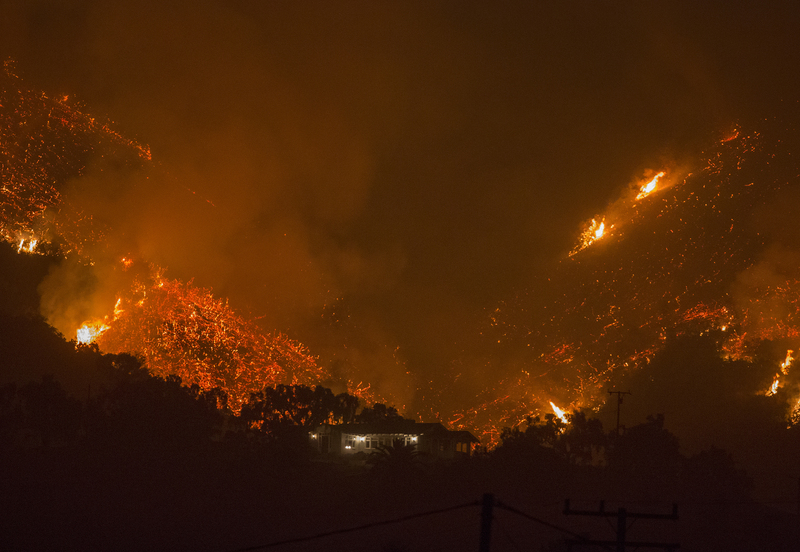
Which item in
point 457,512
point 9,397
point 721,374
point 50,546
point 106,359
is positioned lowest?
point 50,546

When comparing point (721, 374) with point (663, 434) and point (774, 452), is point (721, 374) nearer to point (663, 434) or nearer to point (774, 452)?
point (774, 452)

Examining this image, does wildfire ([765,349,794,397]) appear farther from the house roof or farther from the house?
the house roof

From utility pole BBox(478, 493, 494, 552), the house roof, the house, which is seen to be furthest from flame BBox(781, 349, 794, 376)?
utility pole BBox(478, 493, 494, 552)

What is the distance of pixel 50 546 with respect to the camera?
153 ft

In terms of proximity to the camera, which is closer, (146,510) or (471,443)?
(146,510)

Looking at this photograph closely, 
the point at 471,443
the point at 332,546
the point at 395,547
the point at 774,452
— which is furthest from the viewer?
the point at 774,452

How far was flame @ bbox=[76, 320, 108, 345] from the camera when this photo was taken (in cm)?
9181

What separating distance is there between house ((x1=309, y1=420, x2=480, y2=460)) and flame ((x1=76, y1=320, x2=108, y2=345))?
33734 millimetres

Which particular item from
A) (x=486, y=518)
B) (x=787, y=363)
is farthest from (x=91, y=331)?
(x=787, y=363)

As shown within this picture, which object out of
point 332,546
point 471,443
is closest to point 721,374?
point 471,443

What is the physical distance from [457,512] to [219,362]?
4303 centimetres

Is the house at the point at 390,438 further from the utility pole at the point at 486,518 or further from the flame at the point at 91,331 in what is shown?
the utility pole at the point at 486,518

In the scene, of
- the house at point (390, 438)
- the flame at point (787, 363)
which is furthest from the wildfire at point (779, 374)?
the house at point (390, 438)

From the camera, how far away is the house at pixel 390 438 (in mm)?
71062
